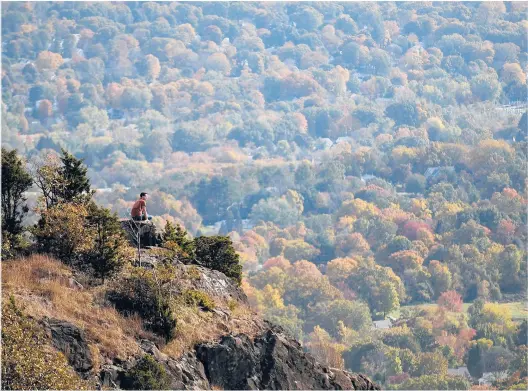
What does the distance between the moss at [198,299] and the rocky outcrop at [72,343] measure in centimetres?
373

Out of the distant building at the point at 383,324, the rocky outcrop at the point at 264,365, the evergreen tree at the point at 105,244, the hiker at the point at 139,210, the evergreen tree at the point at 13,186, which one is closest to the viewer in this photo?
the rocky outcrop at the point at 264,365

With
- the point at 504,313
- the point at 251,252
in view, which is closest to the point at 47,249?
the point at 504,313

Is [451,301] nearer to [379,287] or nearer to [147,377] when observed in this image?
[379,287]

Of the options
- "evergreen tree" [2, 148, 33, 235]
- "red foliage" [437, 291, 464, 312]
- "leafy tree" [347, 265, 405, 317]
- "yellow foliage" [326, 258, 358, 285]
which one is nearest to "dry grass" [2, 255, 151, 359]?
"evergreen tree" [2, 148, 33, 235]

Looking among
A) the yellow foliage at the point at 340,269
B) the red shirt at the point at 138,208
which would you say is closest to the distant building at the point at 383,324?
the yellow foliage at the point at 340,269

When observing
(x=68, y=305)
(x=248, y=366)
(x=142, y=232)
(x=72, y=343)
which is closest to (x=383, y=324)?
(x=142, y=232)

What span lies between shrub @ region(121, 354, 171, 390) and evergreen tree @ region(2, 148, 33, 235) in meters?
5.87

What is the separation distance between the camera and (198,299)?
2758 cm

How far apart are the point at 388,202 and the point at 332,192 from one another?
1605 centimetres

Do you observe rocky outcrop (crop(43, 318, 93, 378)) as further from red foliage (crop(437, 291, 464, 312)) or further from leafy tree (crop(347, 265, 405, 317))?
leafy tree (crop(347, 265, 405, 317))

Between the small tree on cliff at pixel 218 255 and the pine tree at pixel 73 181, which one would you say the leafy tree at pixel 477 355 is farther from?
the pine tree at pixel 73 181

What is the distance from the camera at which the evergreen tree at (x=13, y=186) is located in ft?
94.7

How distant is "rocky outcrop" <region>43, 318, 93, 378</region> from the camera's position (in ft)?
77.6

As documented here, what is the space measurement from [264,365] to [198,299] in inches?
78.6
